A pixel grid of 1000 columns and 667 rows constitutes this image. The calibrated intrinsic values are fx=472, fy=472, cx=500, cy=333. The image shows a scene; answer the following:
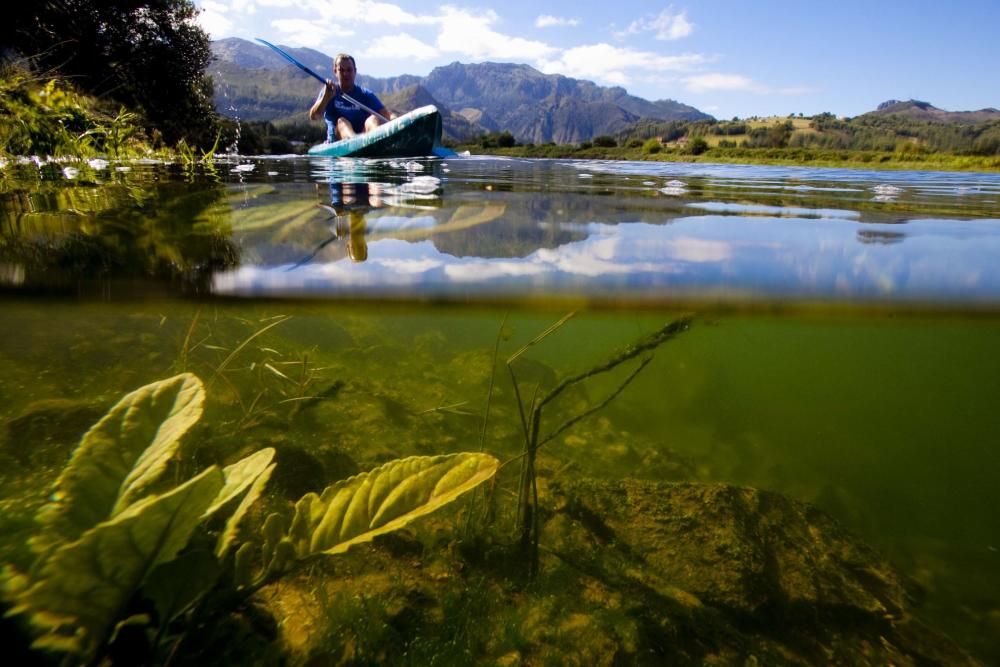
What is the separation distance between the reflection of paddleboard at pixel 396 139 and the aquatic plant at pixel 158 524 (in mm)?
8947

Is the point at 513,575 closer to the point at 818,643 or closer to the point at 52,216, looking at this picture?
the point at 818,643

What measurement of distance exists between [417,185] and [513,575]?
4328 mm

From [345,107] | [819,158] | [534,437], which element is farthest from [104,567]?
[819,158]

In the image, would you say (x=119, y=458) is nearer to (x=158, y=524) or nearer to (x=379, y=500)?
(x=158, y=524)

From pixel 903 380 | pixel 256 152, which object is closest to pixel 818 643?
pixel 903 380

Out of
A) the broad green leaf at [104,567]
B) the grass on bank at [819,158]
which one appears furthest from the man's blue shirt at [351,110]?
the broad green leaf at [104,567]

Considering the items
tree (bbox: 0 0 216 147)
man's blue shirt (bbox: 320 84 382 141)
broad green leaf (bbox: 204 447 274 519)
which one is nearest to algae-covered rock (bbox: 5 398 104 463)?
broad green leaf (bbox: 204 447 274 519)

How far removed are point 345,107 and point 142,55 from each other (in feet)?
35.0

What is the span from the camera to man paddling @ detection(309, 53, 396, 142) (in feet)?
27.2

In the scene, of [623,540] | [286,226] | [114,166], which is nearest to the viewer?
[623,540]

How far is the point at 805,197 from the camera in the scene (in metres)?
5.30

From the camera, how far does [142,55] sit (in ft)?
48.6

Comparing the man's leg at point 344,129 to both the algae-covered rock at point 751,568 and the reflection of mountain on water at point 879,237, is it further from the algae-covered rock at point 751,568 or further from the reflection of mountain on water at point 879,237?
the algae-covered rock at point 751,568

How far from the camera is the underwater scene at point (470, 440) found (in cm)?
130
